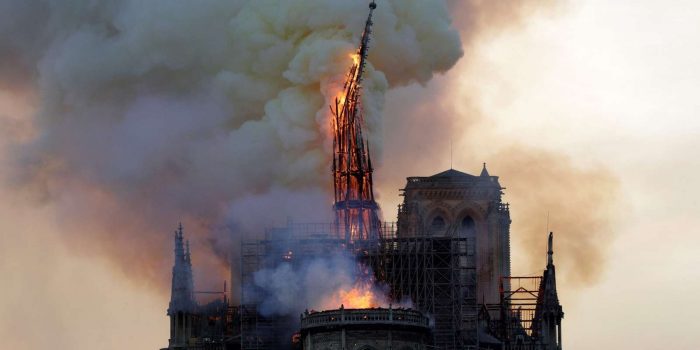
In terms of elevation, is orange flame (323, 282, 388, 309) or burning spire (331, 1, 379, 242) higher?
burning spire (331, 1, 379, 242)

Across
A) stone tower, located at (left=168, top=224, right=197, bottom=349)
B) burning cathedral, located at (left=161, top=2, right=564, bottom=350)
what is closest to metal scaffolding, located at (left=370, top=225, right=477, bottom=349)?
burning cathedral, located at (left=161, top=2, right=564, bottom=350)

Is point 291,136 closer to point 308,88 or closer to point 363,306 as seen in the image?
point 308,88

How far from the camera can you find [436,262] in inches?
7446

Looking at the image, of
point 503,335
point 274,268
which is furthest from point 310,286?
point 503,335

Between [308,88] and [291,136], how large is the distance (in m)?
4.51

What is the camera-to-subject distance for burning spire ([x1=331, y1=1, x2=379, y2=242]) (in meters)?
192

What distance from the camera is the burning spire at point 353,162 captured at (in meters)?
192

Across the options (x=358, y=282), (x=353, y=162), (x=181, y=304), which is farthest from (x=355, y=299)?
(x=181, y=304)

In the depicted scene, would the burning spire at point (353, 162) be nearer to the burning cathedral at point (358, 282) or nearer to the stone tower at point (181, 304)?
the burning cathedral at point (358, 282)

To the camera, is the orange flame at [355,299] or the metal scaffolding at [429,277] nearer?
the orange flame at [355,299]

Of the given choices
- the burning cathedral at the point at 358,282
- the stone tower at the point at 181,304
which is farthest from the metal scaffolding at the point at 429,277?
the stone tower at the point at 181,304

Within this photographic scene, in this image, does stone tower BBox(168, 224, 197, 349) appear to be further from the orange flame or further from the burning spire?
the orange flame

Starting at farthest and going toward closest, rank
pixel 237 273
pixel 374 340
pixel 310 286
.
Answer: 1. pixel 237 273
2. pixel 310 286
3. pixel 374 340

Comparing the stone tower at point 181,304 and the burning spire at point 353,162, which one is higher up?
the burning spire at point 353,162
